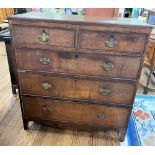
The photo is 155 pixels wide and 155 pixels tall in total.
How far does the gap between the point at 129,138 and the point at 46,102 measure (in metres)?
0.85

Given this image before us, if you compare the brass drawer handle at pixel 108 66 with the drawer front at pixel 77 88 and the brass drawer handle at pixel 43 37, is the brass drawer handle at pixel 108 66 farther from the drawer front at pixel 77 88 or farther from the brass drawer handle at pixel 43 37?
the brass drawer handle at pixel 43 37

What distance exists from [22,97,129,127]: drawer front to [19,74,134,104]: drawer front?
81mm

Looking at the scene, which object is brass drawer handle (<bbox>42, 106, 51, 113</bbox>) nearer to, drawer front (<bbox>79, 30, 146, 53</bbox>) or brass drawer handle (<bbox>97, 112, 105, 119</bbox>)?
brass drawer handle (<bbox>97, 112, 105, 119</bbox>)

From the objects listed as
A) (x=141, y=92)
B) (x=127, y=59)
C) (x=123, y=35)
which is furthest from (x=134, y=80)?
(x=141, y=92)

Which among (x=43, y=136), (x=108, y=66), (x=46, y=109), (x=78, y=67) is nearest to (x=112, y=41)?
(x=108, y=66)

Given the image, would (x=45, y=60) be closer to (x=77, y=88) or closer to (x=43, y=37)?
(x=43, y=37)

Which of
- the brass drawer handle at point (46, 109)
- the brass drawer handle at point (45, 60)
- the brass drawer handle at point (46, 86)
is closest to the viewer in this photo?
the brass drawer handle at point (45, 60)

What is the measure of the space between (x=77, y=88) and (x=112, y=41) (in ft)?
1.48

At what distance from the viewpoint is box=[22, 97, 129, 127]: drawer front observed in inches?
55.9

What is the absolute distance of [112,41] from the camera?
113cm

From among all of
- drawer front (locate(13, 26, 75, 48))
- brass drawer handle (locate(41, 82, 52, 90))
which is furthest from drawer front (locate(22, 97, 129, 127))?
drawer front (locate(13, 26, 75, 48))

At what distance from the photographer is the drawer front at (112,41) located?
3.65 ft

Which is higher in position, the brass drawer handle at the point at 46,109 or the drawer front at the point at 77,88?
the drawer front at the point at 77,88

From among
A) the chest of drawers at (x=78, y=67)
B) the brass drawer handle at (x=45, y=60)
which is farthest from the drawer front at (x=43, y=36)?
the brass drawer handle at (x=45, y=60)
